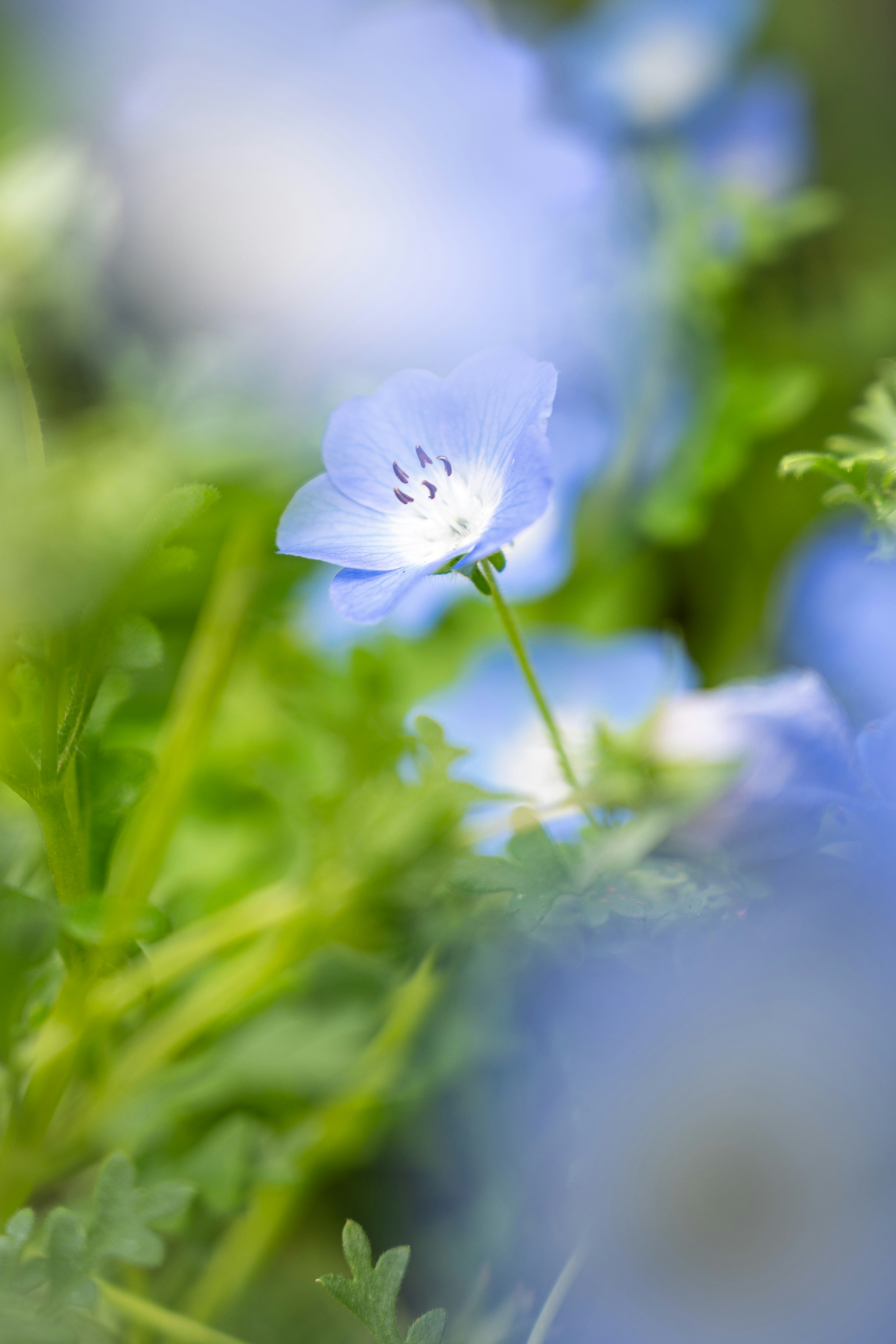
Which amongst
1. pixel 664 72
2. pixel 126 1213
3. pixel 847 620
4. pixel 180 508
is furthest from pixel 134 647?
pixel 664 72

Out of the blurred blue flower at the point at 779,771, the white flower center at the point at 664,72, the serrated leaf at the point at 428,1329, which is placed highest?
the white flower center at the point at 664,72

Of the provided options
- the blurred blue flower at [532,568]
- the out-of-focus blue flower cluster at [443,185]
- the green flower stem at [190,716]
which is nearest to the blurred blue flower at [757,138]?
the out-of-focus blue flower cluster at [443,185]

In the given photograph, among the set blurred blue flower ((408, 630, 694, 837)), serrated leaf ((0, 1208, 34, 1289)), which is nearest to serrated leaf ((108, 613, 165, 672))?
serrated leaf ((0, 1208, 34, 1289))

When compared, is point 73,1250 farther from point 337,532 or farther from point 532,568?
point 532,568

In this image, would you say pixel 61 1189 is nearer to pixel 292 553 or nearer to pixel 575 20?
pixel 292 553

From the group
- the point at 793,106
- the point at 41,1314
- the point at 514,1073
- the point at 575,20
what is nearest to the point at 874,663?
the point at 514,1073

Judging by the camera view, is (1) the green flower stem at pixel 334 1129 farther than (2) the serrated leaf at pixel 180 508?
Yes

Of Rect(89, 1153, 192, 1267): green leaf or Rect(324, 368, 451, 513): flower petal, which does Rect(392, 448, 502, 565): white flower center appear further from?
Rect(89, 1153, 192, 1267): green leaf

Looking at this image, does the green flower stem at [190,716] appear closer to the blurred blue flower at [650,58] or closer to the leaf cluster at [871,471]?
the leaf cluster at [871,471]
